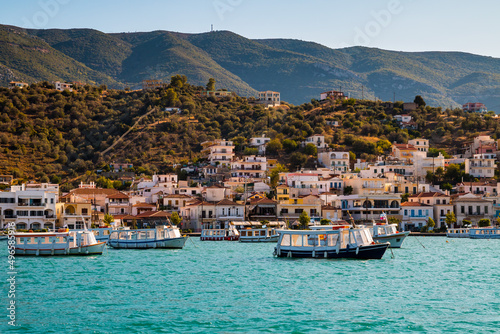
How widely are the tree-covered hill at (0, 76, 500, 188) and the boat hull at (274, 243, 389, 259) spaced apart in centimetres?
6205

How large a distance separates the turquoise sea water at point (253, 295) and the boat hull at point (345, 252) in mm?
677

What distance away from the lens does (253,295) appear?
3028cm

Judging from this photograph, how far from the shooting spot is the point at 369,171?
89188 millimetres

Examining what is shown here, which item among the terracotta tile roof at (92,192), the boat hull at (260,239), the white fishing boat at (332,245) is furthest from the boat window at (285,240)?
the terracotta tile roof at (92,192)

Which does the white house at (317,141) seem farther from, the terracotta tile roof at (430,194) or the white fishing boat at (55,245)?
the white fishing boat at (55,245)

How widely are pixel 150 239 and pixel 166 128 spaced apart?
230 feet

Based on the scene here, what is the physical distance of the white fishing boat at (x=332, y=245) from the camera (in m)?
43.5

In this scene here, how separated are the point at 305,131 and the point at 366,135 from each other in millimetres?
10317

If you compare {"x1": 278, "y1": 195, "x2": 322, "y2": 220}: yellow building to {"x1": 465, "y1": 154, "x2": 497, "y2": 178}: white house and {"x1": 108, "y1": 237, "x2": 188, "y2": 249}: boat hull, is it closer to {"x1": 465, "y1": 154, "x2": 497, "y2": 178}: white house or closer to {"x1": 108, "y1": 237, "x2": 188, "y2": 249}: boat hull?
{"x1": 108, "y1": 237, "x2": 188, "y2": 249}: boat hull

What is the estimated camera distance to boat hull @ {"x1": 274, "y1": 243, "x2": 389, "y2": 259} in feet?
143

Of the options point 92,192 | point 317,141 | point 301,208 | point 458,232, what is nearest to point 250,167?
point 317,141

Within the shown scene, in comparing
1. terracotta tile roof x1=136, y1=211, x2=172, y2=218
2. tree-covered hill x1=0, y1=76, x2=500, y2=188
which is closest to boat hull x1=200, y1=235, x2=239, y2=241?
terracotta tile roof x1=136, y1=211, x2=172, y2=218

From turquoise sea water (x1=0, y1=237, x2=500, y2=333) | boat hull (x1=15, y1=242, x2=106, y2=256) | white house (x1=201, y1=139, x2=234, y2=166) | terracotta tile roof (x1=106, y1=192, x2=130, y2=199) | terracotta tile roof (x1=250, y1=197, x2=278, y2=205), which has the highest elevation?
white house (x1=201, y1=139, x2=234, y2=166)

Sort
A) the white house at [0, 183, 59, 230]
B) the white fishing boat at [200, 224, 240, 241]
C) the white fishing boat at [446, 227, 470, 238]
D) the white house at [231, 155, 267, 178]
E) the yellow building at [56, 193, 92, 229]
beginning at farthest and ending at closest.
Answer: the white house at [231, 155, 267, 178] → the yellow building at [56, 193, 92, 229] → the white house at [0, 183, 59, 230] → the white fishing boat at [446, 227, 470, 238] → the white fishing boat at [200, 224, 240, 241]
